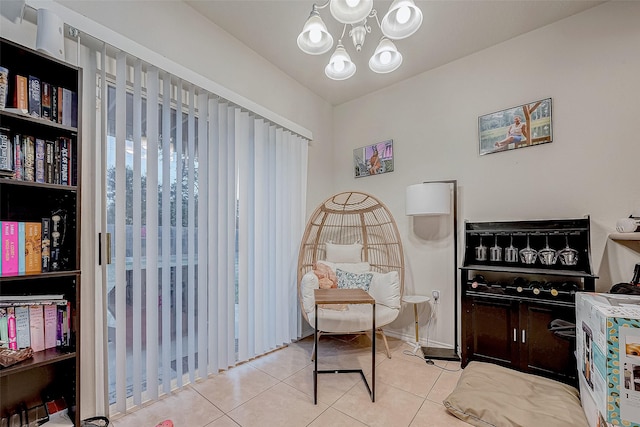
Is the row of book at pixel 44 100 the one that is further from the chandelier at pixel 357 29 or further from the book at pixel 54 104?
the chandelier at pixel 357 29

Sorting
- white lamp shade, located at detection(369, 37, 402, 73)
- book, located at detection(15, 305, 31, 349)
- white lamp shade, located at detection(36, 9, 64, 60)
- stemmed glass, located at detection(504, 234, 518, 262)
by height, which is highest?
white lamp shade, located at detection(369, 37, 402, 73)

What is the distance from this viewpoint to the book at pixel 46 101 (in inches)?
54.4

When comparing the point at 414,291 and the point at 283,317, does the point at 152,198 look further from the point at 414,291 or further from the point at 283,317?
the point at 414,291

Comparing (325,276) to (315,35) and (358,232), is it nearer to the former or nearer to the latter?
(358,232)

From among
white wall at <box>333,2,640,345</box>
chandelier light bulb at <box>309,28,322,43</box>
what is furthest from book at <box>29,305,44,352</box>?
white wall at <box>333,2,640,345</box>

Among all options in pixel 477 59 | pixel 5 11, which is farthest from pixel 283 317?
pixel 477 59

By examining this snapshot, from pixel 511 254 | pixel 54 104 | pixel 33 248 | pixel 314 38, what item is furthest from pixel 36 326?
pixel 511 254

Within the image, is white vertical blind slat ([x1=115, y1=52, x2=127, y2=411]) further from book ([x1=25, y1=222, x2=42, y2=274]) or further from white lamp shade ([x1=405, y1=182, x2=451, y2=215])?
white lamp shade ([x1=405, y1=182, x2=451, y2=215])

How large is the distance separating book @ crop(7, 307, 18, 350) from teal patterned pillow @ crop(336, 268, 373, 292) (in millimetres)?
2233

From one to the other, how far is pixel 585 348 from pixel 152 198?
2.99 metres

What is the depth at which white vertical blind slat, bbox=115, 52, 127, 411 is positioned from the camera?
1.69 m

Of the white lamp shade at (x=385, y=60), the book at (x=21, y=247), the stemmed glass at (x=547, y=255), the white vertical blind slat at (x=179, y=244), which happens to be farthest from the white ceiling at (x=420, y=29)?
the book at (x=21, y=247)

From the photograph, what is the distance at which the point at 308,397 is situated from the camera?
6.42 ft

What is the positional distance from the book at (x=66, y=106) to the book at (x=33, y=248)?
1.83ft
